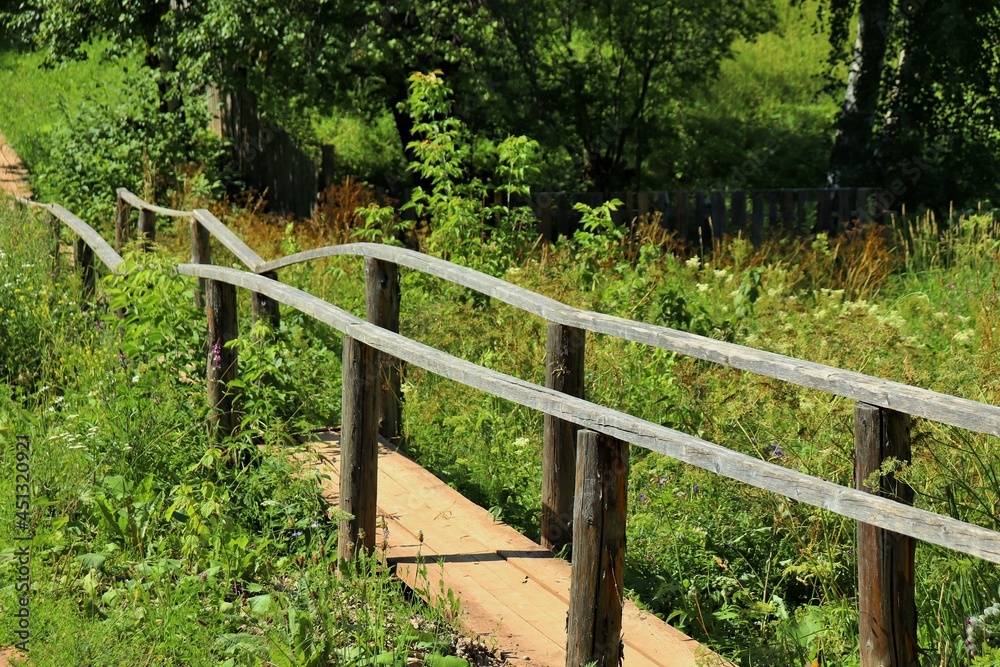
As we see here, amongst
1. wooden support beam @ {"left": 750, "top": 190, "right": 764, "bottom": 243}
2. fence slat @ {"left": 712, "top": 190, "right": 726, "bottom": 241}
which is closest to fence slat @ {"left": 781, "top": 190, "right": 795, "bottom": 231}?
wooden support beam @ {"left": 750, "top": 190, "right": 764, "bottom": 243}

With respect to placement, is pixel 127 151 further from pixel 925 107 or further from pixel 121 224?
pixel 925 107

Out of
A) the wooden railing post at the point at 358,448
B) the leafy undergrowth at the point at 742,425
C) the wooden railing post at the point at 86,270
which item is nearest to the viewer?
the leafy undergrowth at the point at 742,425

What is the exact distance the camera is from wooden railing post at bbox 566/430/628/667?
308 centimetres

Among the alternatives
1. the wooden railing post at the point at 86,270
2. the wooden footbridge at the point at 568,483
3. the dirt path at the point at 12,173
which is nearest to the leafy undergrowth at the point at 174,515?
the wooden footbridge at the point at 568,483

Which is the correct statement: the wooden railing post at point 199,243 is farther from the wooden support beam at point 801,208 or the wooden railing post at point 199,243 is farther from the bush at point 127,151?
the wooden support beam at point 801,208

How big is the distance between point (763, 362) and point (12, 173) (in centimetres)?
1483

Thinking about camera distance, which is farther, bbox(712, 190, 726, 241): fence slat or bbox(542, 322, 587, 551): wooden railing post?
bbox(712, 190, 726, 241): fence slat

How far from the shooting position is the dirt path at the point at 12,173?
47.9 ft

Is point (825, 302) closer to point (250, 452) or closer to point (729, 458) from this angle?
point (250, 452)

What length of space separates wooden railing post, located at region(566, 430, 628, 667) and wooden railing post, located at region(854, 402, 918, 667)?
655mm

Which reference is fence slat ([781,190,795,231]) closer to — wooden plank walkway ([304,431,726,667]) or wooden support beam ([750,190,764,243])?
wooden support beam ([750,190,764,243])

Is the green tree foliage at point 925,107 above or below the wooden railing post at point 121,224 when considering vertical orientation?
above

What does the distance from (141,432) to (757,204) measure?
8.46 meters

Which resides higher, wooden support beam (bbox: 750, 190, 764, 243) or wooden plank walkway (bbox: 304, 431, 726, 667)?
wooden support beam (bbox: 750, 190, 764, 243)
